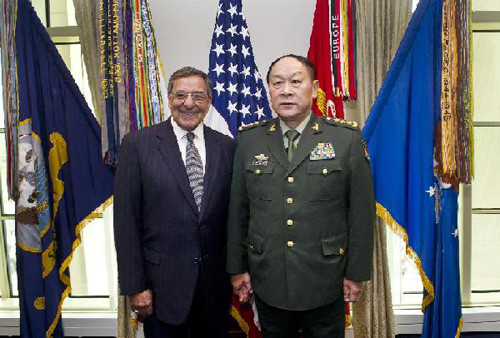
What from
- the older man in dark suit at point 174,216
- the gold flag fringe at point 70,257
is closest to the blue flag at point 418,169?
the older man in dark suit at point 174,216

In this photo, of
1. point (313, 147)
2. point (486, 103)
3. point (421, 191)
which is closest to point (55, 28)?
point (313, 147)

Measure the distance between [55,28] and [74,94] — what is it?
684mm

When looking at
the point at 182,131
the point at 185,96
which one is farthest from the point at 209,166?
the point at 185,96

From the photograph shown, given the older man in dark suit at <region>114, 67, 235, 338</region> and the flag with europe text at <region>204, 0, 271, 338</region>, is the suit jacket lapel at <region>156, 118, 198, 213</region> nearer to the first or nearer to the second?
the older man in dark suit at <region>114, 67, 235, 338</region>

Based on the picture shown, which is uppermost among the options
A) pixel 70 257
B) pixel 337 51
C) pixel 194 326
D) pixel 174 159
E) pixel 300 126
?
pixel 337 51

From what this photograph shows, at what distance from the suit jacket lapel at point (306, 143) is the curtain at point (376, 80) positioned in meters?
0.80

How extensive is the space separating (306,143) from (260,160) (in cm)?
18

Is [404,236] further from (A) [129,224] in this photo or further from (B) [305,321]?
(A) [129,224]

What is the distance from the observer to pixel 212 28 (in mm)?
2357

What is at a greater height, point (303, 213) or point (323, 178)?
point (323, 178)

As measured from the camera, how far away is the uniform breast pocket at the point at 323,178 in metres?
1.39

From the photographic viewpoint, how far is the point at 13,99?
1.94 m

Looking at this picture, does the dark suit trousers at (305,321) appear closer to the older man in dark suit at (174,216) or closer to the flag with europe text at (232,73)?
the older man in dark suit at (174,216)

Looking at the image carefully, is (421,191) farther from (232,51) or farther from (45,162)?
(45,162)
